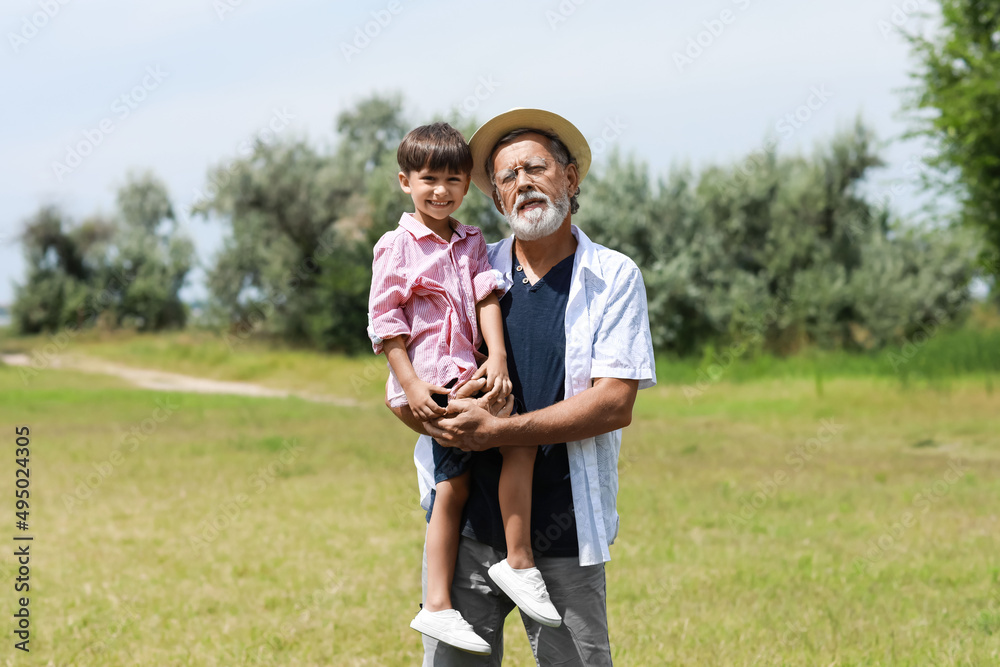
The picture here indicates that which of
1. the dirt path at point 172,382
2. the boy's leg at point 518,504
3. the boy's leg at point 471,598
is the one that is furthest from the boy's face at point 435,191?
the dirt path at point 172,382

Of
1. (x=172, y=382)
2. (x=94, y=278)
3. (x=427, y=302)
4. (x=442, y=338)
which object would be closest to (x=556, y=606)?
(x=442, y=338)

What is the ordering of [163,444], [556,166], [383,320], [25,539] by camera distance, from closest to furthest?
[383,320], [556,166], [25,539], [163,444]

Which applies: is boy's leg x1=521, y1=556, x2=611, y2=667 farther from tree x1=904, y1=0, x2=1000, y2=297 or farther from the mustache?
tree x1=904, y1=0, x2=1000, y2=297

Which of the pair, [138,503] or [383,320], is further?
[138,503]

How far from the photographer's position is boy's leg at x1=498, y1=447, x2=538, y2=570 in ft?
9.19

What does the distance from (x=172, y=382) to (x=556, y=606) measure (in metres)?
26.1

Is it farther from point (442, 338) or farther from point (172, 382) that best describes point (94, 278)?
point (442, 338)

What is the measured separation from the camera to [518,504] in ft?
9.20

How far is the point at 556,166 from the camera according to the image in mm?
3037

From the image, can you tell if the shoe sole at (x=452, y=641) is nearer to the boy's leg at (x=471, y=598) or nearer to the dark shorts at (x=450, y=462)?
the boy's leg at (x=471, y=598)

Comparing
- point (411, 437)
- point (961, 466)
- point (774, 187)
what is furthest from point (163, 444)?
point (774, 187)

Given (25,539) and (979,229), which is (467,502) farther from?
(979,229)

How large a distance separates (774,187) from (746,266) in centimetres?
254

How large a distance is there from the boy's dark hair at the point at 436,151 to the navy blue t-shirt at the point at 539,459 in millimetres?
535
